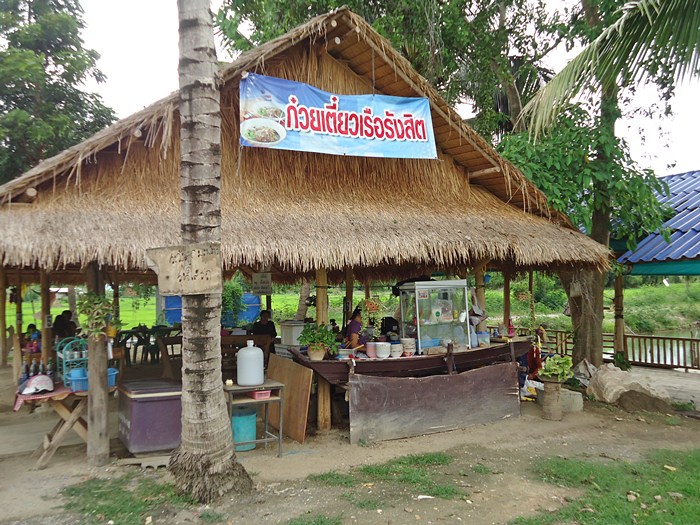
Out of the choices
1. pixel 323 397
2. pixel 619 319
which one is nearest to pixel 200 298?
pixel 323 397

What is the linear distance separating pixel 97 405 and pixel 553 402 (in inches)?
244

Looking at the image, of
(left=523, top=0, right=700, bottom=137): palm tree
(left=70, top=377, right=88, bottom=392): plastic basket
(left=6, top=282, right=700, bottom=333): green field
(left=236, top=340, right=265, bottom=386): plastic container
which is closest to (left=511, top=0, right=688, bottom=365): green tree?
(left=523, top=0, right=700, bottom=137): palm tree

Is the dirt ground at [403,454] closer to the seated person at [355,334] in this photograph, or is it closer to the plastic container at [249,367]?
the plastic container at [249,367]

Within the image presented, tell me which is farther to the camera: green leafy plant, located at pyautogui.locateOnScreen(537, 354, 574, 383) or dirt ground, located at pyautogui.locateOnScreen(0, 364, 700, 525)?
green leafy plant, located at pyautogui.locateOnScreen(537, 354, 574, 383)

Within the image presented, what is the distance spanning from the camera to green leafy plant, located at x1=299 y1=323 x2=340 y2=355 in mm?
6820

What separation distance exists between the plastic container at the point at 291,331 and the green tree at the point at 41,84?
6.73 meters

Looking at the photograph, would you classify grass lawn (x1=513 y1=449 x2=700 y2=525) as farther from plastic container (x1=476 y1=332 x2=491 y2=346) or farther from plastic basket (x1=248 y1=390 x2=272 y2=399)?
plastic basket (x1=248 y1=390 x2=272 y2=399)

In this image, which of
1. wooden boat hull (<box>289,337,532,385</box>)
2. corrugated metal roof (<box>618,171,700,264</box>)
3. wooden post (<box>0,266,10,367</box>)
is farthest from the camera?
wooden post (<box>0,266,10,367</box>)

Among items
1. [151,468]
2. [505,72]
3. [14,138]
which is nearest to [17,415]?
[151,468]

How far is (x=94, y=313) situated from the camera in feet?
18.3

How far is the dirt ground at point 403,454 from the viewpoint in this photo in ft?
14.6

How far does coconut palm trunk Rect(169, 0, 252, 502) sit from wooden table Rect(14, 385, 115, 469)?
1.94m

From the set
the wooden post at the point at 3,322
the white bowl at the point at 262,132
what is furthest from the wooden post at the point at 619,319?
the wooden post at the point at 3,322

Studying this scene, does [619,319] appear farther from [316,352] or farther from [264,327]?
[264,327]
